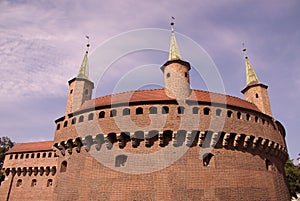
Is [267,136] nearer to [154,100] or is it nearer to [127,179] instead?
[154,100]

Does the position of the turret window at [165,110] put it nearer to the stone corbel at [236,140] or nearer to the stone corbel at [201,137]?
the stone corbel at [201,137]

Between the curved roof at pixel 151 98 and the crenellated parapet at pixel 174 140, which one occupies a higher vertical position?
the curved roof at pixel 151 98

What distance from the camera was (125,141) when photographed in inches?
666

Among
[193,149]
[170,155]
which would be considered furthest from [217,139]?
[170,155]

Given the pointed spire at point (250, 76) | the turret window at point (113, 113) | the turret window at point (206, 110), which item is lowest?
the turret window at point (113, 113)

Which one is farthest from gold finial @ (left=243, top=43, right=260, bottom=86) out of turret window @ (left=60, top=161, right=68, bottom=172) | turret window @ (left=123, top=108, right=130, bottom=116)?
turret window @ (left=60, top=161, right=68, bottom=172)

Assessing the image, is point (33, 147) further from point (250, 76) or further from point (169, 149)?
point (250, 76)

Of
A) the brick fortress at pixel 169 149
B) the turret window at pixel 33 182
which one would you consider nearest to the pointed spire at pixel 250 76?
the brick fortress at pixel 169 149

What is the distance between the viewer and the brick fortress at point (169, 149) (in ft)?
52.1

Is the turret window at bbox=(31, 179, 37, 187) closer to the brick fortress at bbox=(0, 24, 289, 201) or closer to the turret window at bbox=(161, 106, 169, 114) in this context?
the brick fortress at bbox=(0, 24, 289, 201)

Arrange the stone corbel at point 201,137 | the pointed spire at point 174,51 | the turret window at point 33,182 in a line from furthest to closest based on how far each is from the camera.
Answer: the turret window at point 33,182 → the pointed spire at point 174,51 → the stone corbel at point 201,137

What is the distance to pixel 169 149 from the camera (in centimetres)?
1634

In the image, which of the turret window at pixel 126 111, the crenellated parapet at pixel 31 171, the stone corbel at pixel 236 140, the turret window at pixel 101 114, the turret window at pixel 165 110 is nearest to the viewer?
the turret window at pixel 165 110

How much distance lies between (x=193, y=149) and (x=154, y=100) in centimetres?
391
